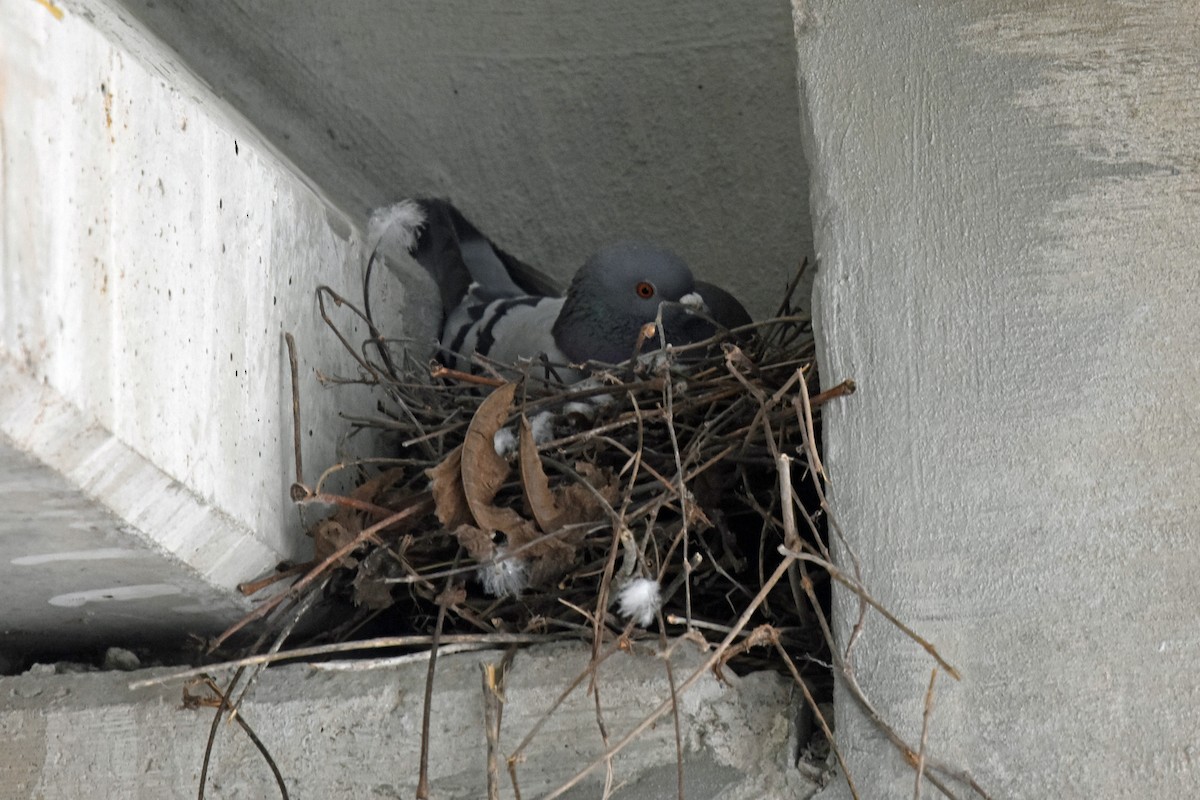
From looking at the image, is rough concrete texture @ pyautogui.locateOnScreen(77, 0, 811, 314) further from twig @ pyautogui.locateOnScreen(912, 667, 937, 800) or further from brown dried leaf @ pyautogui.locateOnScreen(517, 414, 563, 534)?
twig @ pyautogui.locateOnScreen(912, 667, 937, 800)

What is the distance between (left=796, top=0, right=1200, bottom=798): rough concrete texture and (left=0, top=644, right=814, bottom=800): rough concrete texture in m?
0.19

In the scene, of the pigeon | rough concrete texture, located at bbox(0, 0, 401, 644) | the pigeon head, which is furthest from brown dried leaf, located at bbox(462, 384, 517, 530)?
the pigeon head

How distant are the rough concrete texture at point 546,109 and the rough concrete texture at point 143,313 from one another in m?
1.01

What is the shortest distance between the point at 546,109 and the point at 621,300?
0.68 m

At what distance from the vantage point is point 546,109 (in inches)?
137

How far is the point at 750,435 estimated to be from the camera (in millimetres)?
2057

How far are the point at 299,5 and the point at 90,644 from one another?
1.69 metres

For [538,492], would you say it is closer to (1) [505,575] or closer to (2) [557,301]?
(1) [505,575]

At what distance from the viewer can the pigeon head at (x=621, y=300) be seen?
3.06 m

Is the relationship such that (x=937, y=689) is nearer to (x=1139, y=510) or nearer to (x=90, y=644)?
(x=1139, y=510)

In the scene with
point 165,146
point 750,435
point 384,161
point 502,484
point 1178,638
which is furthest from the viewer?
point 384,161

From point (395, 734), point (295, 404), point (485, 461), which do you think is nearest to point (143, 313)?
point (295, 404)

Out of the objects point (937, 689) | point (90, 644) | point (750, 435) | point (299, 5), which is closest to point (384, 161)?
point (299, 5)

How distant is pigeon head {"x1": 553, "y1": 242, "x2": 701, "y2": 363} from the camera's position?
3062 millimetres
